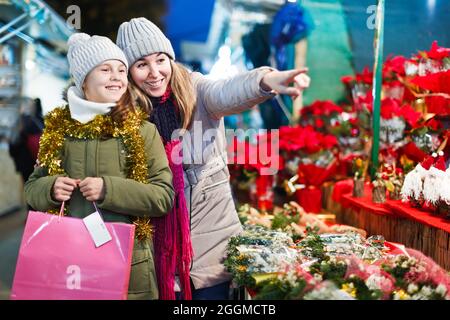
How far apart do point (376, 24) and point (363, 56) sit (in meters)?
0.65

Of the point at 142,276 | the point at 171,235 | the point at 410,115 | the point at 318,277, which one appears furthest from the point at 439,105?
the point at 142,276

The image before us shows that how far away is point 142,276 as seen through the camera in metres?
2.12

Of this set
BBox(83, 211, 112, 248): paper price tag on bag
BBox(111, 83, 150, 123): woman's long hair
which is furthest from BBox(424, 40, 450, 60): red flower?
BBox(83, 211, 112, 248): paper price tag on bag

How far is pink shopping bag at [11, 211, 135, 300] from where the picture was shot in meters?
1.95

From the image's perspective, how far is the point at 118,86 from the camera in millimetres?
2143

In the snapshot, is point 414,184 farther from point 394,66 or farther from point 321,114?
point 321,114

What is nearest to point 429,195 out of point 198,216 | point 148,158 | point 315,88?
point 198,216

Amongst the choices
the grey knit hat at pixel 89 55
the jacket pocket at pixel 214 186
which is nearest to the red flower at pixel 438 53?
the jacket pocket at pixel 214 186

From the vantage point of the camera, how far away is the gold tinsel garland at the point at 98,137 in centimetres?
209

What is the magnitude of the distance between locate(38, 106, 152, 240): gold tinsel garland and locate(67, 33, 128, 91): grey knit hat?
15cm

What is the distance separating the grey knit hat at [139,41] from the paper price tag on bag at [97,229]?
660 mm

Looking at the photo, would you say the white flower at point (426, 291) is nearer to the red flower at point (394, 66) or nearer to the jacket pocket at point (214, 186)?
the jacket pocket at point (214, 186)

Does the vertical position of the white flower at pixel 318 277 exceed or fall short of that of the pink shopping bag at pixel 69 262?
it falls short

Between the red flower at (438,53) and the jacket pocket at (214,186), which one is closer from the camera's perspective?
the jacket pocket at (214,186)
